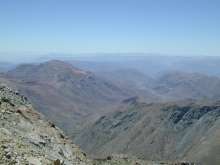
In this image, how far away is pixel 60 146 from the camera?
102 ft

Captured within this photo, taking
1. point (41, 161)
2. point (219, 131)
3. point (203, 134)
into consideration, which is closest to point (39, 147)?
point (41, 161)

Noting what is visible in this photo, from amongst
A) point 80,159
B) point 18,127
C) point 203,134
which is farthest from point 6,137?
point 203,134

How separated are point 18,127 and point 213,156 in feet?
443

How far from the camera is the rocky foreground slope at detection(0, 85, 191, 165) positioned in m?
22.6

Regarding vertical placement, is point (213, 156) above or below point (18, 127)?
below

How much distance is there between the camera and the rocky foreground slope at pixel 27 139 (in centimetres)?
2263

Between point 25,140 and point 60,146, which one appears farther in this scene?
point 60,146

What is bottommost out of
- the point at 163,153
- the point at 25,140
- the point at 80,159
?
the point at 163,153

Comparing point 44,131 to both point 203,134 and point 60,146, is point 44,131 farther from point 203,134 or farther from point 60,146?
point 203,134

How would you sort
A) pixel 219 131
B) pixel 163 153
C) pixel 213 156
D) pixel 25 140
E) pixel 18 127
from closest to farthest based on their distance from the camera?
pixel 25 140 < pixel 18 127 < pixel 213 156 < pixel 219 131 < pixel 163 153

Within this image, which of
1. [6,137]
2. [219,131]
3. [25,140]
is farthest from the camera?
[219,131]

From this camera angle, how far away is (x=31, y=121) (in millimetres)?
33562

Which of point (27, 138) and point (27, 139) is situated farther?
point (27, 138)

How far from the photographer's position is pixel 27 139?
28.1 metres
